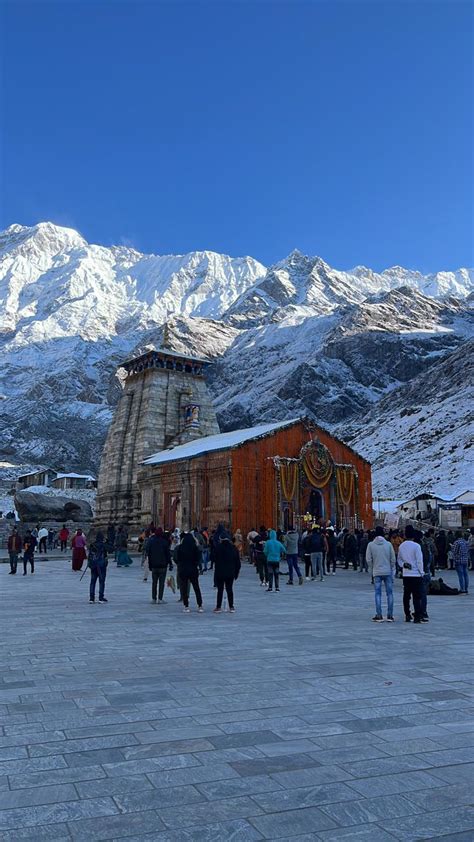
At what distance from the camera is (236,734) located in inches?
201

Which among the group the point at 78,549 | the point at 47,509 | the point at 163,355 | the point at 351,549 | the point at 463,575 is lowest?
the point at 463,575

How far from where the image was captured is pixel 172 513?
113 ft

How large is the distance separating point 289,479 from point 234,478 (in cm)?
338

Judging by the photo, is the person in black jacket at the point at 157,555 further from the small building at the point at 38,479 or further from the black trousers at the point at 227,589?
the small building at the point at 38,479

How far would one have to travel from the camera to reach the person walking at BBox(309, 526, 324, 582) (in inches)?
722

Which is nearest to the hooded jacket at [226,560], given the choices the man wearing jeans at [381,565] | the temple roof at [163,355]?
the man wearing jeans at [381,565]

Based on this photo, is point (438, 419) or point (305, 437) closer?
point (305, 437)

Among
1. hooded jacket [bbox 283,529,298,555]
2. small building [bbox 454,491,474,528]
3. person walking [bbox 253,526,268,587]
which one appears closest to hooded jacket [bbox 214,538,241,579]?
hooded jacket [bbox 283,529,298,555]

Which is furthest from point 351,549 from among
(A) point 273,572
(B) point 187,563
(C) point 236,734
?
(C) point 236,734

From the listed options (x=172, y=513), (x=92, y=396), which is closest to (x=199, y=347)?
(x=92, y=396)

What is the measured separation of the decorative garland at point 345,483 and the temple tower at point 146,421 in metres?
12.8

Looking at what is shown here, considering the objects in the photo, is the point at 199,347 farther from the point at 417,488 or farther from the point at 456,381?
the point at 417,488

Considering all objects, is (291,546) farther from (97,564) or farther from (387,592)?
(387,592)

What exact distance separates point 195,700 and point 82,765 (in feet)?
5.79
